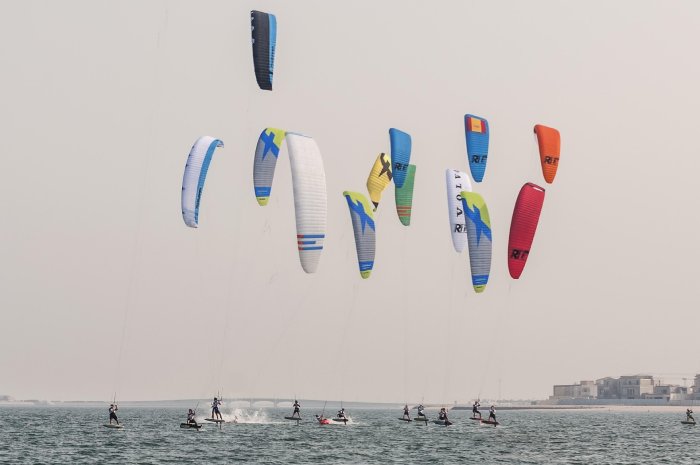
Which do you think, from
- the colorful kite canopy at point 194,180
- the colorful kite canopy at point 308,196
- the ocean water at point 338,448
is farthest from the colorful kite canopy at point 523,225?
the colorful kite canopy at point 194,180

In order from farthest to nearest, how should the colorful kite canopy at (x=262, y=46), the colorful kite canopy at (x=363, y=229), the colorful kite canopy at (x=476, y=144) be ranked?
1. the colorful kite canopy at (x=476, y=144)
2. the colorful kite canopy at (x=363, y=229)
3. the colorful kite canopy at (x=262, y=46)

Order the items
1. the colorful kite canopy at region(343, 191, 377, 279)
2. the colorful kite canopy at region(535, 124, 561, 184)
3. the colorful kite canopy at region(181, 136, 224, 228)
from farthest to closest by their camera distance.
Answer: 1. the colorful kite canopy at region(343, 191, 377, 279)
2. the colorful kite canopy at region(535, 124, 561, 184)
3. the colorful kite canopy at region(181, 136, 224, 228)

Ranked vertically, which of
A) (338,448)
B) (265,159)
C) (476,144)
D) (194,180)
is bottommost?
Result: (338,448)

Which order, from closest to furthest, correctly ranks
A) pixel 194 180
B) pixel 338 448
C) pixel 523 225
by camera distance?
pixel 523 225 → pixel 194 180 → pixel 338 448

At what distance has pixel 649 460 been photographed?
5788 cm

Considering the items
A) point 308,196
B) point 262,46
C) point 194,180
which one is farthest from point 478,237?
point 262,46

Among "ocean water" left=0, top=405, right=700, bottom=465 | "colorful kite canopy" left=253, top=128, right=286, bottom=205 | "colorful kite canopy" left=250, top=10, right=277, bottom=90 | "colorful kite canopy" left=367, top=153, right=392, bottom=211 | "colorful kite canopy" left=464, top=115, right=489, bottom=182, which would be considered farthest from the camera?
"colorful kite canopy" left=367, top=153, right=392, bottom=211

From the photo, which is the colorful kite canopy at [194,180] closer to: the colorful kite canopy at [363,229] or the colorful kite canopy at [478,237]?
the colorful kite canopy at [363,229]

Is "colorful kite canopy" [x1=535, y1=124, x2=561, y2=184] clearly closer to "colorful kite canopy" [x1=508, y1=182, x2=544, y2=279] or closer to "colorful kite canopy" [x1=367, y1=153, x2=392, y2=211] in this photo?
"colorful kite canopy" [x1=508, y1=182, x2=544, y2=279]

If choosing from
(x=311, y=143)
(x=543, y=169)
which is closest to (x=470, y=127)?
(x=543, y=169)

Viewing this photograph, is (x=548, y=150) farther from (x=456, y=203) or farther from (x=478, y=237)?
(x=456, y=203)

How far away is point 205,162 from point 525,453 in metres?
23.3

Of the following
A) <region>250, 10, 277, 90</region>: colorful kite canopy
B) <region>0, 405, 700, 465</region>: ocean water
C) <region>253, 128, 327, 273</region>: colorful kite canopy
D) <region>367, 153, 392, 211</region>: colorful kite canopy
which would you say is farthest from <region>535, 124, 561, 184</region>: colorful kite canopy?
<region>250, 10, 277, 90</region>: colorful kite canopy

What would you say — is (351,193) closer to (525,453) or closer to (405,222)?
(405,222)
